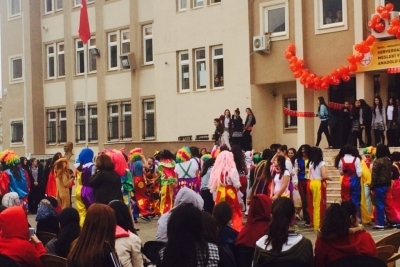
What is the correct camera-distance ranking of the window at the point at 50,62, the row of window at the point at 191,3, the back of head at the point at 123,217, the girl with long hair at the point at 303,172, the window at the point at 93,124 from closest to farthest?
the back of head at the point at 123,217 → the girl with long hair at the point at 303,172 → the row of window at the point at 191,3 → the window at the point at 93,124 → the window at the point at 50,62

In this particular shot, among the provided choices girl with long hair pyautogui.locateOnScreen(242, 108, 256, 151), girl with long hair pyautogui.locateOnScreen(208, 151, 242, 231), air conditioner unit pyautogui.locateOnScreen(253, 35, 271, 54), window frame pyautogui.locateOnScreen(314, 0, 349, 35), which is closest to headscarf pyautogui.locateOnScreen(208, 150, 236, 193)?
girl with long hair pyautogui.locateOnScreen(208, 151, 242, 231)

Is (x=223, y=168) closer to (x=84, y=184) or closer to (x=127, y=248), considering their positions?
(x=84, y=184)

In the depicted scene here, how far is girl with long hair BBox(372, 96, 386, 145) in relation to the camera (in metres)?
25.2

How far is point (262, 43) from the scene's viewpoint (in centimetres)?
2962

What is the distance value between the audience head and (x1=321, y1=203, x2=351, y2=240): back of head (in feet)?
6.47

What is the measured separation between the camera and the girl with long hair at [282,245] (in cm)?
730

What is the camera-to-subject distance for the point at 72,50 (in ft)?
130

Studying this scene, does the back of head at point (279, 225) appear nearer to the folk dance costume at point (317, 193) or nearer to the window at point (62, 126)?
the folk dance costume at point (317, 193)

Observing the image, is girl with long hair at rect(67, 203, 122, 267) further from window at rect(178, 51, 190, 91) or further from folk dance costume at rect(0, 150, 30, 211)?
window at rect(178, 51, 190, 91)

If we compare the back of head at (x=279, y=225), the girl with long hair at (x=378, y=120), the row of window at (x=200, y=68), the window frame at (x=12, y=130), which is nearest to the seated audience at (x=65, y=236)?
the back of head at (x=279, y=225)

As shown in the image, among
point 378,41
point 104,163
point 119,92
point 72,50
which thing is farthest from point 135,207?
point 72,50

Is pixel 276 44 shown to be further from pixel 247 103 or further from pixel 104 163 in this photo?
pixel 104 163

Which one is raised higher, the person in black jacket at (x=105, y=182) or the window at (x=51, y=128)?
the window at (x=51, y=128)

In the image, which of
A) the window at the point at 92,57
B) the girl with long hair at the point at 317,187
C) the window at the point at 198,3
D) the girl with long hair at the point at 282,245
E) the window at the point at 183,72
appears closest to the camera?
the girl with long hair at the point at 282,245
